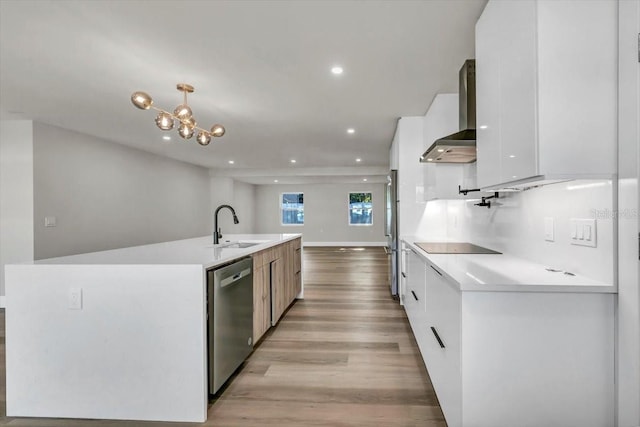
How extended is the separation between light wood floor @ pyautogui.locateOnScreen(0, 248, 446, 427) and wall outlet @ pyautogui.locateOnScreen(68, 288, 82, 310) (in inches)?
25.8

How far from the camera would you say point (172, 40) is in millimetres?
2324

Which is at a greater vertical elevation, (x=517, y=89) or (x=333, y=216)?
(x=517, y=89)

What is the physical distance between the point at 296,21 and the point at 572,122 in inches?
63.6

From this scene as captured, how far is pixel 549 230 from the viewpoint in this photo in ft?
5.79

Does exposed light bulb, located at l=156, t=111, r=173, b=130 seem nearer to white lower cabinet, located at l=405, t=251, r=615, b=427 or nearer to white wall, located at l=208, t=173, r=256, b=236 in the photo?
white lower cabinet, located at l=405, t=251, r=615, b=427

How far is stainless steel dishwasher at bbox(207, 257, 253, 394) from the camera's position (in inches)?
80.1

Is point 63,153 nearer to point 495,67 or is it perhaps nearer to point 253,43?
point 253,43

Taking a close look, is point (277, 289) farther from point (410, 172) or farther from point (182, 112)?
point (410, 172)

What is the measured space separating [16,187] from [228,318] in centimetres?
406

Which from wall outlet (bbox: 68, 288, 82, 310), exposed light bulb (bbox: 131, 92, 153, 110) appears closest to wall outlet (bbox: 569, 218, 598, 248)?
wall outlet (bbox: 68, 288, 82, 310)

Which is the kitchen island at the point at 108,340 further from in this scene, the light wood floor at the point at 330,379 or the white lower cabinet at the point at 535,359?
the white lower cabinet at the point at 535,359

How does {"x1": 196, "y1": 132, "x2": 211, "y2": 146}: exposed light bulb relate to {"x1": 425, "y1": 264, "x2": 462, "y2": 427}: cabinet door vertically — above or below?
above

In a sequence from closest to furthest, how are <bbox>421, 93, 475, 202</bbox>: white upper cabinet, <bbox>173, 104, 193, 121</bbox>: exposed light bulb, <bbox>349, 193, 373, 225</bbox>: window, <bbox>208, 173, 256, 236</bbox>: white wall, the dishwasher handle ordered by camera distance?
the dishwasher handle, <bbox>173, 104, 193, 121</bbox>: exposed light bulb, <bbox>421, 93, 475, 202</bbox>: white upper cabinet, <bbox>208, 173, 256, 236</bbox>: white wall, <bbox>349, 193, 373, 225</bbox>: window

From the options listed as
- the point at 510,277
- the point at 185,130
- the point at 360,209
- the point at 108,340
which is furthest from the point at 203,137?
the point at 360,209
